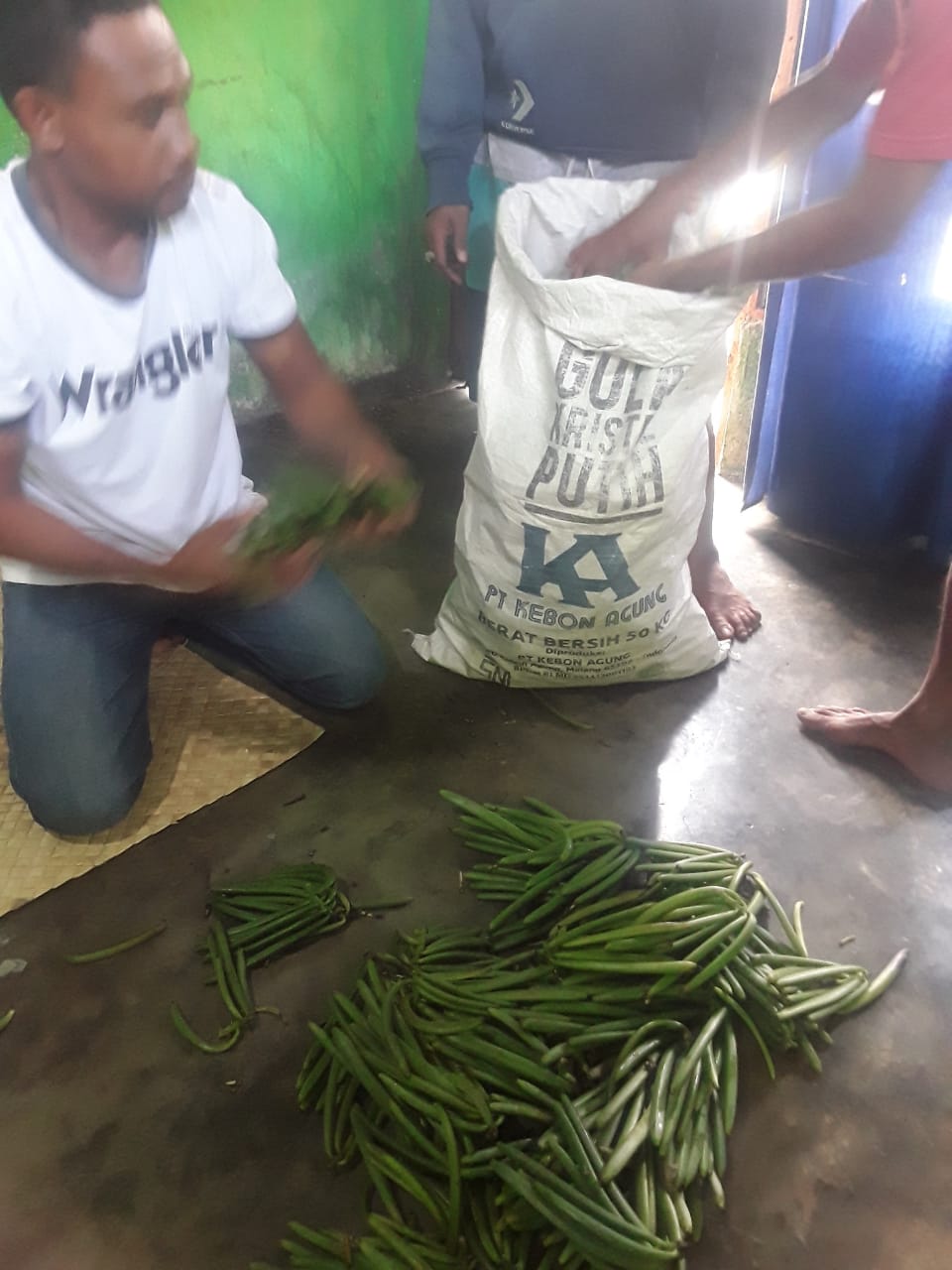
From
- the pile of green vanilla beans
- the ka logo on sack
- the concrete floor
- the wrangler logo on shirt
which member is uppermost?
the wrangler logo on shirt

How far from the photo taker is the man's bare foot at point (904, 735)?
156 centimetres

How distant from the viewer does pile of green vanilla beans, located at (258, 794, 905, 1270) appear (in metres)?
0.98

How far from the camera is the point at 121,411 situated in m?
1.29

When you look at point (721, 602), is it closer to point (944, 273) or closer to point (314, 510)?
point (944, 273)

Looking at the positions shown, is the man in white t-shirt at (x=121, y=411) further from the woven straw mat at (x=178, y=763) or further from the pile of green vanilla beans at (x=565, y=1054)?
the pile of green vanilla beans at (x=565, y=1054)

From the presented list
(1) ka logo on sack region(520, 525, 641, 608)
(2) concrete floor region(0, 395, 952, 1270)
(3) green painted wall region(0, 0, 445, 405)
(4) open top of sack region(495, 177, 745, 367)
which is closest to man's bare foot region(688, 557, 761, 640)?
(2) concrete floor region(0, 395, 952, 1270)

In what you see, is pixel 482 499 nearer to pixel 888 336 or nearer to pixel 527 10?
pixel 527 10

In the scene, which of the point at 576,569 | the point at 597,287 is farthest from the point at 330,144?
the point at 576,569

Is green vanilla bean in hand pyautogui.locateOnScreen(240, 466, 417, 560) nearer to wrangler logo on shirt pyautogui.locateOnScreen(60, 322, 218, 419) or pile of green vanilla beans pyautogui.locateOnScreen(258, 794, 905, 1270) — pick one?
wrangler logo on shirt pyautogui.locateOnScreen(60, 322, 218, 419)

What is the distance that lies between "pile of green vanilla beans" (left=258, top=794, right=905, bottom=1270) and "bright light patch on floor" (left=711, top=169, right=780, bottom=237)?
101 centimetres

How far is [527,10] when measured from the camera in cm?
149

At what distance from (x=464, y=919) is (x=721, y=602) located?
92cm

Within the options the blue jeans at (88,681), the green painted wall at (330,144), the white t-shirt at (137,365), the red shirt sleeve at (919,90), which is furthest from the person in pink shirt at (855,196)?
the green painted wall at (330,144)

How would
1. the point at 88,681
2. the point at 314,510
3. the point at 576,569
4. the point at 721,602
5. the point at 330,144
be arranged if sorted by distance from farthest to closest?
the point at 330,144 → the point at 721,602 → the point at 576,569 → the point at 88,681 → the point at 314,510
